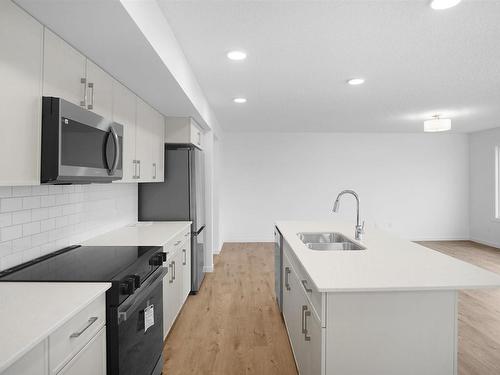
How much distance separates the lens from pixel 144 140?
307cm

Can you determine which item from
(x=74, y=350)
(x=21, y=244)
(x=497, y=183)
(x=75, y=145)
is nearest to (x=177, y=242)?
(x=21, y=244)

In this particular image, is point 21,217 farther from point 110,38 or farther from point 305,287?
point 305,287

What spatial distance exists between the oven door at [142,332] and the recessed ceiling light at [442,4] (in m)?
2.38

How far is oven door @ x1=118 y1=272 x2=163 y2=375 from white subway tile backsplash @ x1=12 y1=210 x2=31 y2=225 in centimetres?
78

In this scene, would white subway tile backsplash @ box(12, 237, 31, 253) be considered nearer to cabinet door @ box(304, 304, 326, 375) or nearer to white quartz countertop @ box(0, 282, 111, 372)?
white quartz countertop @ box(0, 282, 111, 372)

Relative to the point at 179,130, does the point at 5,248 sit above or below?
below

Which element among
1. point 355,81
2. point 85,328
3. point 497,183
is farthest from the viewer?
point 497,183

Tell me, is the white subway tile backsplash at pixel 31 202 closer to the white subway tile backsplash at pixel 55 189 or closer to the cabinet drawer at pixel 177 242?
the white subway tile backsplash at pixel 55 189

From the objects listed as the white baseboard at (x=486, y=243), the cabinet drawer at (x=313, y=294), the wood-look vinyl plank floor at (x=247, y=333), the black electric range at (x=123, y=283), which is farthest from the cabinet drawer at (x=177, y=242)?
the white baseboard at (x=486, y=243)

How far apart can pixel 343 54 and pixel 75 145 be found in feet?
7.07

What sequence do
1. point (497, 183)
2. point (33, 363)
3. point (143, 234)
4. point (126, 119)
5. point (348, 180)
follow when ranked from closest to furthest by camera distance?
point (33, 363), point (126, 119), point (143, 234), point (497, 183), point (348, 180)

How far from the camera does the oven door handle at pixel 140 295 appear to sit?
159 cm

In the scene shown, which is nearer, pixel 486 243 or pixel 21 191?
pixel 21 191

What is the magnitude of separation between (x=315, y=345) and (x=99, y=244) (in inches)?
67.4
